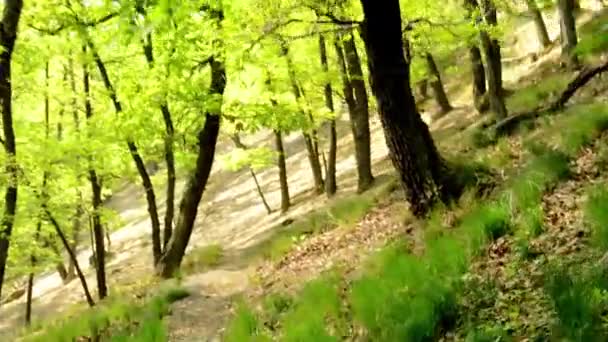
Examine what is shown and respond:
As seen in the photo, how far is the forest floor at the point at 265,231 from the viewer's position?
25.0 feet

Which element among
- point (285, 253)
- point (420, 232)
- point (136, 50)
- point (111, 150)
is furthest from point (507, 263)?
point (136, 50)

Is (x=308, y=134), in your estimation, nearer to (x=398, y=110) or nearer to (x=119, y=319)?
(x=119, y=319)

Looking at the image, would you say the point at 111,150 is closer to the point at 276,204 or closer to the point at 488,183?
the point at 488,183

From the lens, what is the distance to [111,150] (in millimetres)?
14133

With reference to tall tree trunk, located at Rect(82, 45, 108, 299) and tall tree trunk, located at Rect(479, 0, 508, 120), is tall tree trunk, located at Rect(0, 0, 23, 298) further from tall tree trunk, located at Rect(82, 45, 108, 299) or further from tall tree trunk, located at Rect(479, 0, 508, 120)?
tall tree trunk, located at Rect(479, 0, 508, 120)

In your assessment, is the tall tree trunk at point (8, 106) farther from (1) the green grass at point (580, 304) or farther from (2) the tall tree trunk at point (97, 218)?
(1) the green grass at point (580, 304)

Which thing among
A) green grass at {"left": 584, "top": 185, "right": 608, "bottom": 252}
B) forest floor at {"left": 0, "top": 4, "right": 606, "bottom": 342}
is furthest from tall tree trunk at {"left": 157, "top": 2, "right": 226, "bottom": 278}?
green grass at {"left": 584, "top": 185, "right": 608, "bottom": 252}

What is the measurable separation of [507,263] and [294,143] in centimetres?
2763

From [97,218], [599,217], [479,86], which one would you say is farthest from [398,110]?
[479,86]

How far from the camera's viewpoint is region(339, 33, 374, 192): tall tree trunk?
13.9m

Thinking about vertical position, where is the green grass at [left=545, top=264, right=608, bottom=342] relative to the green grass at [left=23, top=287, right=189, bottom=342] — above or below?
above

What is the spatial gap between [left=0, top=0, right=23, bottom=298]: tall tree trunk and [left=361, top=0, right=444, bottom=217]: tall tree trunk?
405cm

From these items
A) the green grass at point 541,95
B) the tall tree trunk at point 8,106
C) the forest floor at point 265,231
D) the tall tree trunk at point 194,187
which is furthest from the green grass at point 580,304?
the tall tree trunk at point 194,187

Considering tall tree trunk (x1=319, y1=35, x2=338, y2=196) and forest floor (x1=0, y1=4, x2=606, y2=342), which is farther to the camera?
tall tree trunk (x1=319, y1=35, x2=338, y2=196)
